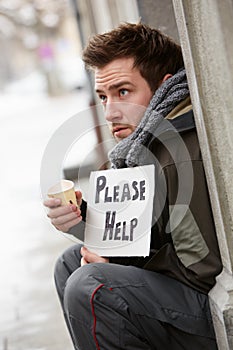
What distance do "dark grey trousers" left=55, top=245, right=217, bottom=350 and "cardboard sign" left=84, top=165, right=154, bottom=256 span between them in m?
0.13

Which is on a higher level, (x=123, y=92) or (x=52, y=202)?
(x=123, y=92)

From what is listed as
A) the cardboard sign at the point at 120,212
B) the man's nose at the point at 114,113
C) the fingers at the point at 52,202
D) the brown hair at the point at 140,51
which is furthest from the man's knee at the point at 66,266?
the brown hair at the point at 140,51

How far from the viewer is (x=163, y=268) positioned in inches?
116

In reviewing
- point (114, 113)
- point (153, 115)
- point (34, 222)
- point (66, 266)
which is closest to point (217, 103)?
point (153, 115)

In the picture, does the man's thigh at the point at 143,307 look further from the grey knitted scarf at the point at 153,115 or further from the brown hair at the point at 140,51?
the brown hair at the point at 140,51

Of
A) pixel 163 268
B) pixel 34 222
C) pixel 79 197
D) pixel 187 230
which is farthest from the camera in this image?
pixel 34 222

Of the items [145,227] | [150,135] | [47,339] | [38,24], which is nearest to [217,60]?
[150,135]

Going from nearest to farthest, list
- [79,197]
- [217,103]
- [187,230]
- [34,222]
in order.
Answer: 1. [217,103]
2. [187,230]
3. [79,197]
4. [34,222]

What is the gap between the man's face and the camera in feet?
10.5

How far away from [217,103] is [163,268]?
0.64 meters

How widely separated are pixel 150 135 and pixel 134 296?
0.58 metres

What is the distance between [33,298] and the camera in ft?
Result: 17.6

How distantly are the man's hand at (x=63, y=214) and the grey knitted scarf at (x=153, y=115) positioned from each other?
278mm

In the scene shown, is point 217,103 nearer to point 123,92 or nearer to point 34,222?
point 123,92
